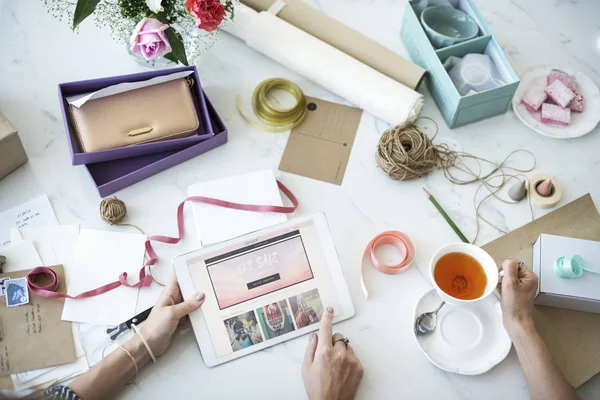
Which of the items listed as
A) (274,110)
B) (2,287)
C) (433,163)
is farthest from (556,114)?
(2,287)

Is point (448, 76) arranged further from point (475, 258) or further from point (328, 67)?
point (475, 258)

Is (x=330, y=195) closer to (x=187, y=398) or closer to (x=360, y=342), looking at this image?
(x=360, y=342)

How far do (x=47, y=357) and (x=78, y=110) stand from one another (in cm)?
59

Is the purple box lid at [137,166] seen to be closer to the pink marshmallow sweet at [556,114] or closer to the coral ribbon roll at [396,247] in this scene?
the coral ribbon roll at [396,247]

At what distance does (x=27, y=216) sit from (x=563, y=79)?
145 centimetres

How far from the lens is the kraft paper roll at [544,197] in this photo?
5.23ft

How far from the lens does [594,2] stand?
1882mm

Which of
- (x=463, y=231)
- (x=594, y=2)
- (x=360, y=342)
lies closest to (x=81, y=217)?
(x=360, y=342)

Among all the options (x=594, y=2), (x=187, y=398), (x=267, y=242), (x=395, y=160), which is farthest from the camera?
(x=594, y=2)

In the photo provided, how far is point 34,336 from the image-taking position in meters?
1.42

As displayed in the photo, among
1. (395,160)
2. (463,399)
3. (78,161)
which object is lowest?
(463,399)

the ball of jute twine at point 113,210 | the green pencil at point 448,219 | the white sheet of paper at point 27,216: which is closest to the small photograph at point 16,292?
the white sheet of paper at point 27,216

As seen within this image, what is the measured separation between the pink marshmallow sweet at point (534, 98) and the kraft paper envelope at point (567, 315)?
277 millimetres

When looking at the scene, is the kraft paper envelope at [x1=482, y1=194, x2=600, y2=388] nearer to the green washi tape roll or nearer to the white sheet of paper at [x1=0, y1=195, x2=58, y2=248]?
the green washi tape roll
